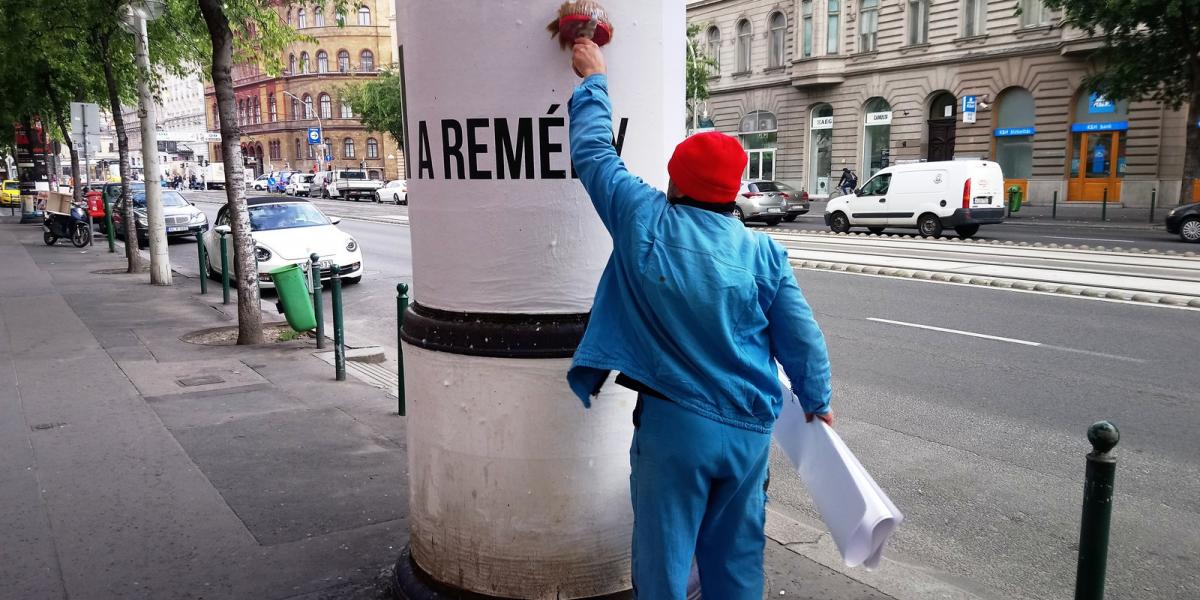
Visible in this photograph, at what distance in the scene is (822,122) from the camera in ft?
135

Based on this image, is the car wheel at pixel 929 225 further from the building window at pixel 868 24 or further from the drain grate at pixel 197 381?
the building window at pixel 868 24

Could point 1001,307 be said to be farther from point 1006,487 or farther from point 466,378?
point 466,378

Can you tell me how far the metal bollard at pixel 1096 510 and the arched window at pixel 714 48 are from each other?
45393mm

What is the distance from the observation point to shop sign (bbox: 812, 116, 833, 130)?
40781 mm

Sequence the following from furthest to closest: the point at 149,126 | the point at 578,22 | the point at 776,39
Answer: the point at 776,39, the point at 149,126, the point at 578,22

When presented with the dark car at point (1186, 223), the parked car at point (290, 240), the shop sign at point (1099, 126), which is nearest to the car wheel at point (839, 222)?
the dark car at point (1186, 223)

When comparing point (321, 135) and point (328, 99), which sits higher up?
point (328, 99)

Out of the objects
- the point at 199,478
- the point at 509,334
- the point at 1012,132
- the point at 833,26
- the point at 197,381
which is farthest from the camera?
the point at 833,26

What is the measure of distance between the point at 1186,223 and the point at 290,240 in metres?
17.9

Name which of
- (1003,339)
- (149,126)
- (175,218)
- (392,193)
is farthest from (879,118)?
(1003,339)

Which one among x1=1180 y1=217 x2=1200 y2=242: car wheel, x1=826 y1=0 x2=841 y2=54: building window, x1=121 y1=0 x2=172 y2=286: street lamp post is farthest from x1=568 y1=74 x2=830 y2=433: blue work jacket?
x1=826 y1=0 x2=841 y2=54: building window

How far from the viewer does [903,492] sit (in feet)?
17.3

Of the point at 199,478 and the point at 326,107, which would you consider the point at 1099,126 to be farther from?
the point at 326,107

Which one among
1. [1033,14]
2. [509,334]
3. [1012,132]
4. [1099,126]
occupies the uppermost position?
[1033,14]
